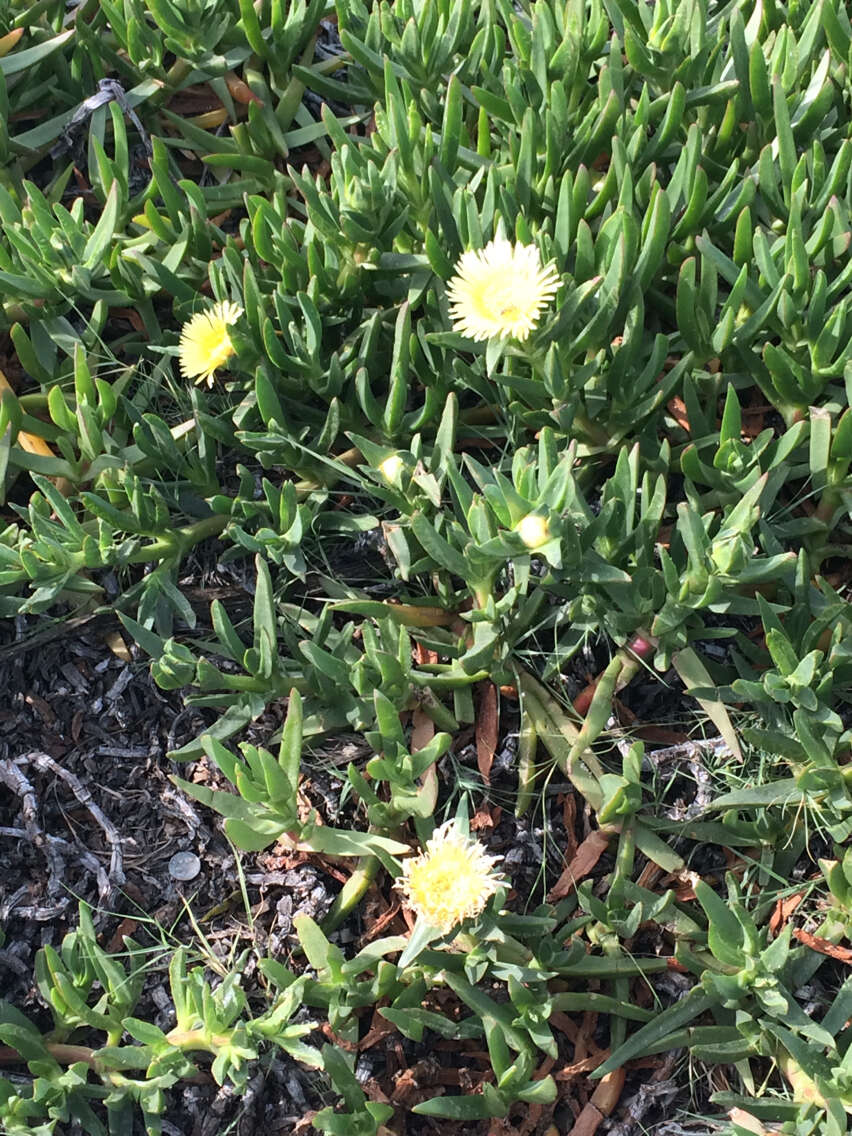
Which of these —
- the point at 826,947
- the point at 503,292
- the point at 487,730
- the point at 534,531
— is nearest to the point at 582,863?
the point at 487,730

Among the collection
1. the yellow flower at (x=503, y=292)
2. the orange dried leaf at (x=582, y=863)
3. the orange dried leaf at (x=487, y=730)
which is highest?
the yellow flower at (x=503, y=292)

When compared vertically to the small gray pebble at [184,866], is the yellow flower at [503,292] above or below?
above

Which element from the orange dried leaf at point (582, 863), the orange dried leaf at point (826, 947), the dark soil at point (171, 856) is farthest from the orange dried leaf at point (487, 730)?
the orange dried leaf at point (826, 947)

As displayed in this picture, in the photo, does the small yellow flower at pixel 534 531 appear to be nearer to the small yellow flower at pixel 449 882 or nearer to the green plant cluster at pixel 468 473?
the green plant cluster at pixel 468 473

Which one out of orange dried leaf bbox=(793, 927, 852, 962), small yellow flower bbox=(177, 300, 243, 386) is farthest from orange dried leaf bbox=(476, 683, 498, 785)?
small yellow flower bbox=(177, 300, 243, 386)

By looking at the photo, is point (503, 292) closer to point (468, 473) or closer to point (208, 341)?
point (468, 473)
